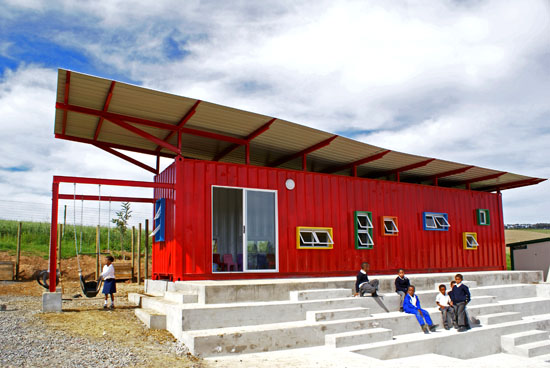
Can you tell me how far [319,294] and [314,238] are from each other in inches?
107

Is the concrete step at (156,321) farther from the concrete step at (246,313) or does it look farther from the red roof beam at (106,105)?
the red roof beam at (106,105)

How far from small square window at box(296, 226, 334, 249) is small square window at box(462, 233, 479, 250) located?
18.7ft

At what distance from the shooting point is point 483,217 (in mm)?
15555

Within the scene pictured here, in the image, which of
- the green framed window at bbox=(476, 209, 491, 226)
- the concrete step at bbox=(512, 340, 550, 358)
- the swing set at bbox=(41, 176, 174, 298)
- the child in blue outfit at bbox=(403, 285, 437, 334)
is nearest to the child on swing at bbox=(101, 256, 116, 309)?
the swing set at bbox=(41, 176, 174, 298)

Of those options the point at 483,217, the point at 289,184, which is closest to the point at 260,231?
the point at 289,184

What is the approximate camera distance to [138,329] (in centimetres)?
738

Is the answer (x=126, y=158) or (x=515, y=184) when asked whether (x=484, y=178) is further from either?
(x=126, y=158)

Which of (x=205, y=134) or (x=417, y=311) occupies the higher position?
(x=205, y=134)

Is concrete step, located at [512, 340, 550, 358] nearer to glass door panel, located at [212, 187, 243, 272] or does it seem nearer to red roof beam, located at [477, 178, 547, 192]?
glass door panel, located at [212, 187, 243, 272]

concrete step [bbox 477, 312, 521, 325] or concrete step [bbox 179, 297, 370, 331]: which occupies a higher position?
concrete step [bbox 179, 297, 370, 331]

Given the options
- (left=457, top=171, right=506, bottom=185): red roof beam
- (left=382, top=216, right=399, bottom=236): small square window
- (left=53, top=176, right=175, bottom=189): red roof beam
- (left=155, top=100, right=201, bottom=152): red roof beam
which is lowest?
(left=382, top=216, right=399, bottom=236): small square window

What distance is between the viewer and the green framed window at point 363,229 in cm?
1215

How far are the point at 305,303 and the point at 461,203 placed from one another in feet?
30.3

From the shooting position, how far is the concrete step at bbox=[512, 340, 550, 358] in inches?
351
